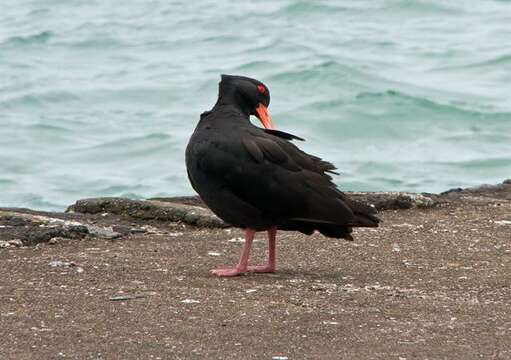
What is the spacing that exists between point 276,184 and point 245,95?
71 cm

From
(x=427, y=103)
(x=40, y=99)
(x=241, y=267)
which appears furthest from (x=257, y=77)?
(x=241, y=267)

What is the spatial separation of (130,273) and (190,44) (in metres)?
19.8

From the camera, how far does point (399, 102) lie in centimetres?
2142

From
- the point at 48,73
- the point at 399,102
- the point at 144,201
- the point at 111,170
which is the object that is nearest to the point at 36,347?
the point at 144,201

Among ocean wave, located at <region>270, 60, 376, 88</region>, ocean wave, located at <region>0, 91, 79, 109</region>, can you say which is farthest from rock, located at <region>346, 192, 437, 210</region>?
ocean wave, located at <region>270, 60, 376, 88</region>

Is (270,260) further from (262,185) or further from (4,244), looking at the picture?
(4,244)

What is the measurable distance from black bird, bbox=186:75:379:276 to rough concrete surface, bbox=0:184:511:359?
310 millimetres

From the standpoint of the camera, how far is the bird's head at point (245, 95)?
730 centimetres

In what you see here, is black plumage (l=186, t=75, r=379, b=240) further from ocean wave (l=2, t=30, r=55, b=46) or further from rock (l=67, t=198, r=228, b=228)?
ocean wave (l=2, t=30, r=55, b=46)

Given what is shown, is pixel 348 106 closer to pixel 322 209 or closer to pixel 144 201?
pixel 144 201

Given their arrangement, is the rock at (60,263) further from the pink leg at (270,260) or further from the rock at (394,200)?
the rock at (394,200)

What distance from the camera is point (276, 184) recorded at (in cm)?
686

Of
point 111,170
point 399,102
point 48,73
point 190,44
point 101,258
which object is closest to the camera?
point 101,258

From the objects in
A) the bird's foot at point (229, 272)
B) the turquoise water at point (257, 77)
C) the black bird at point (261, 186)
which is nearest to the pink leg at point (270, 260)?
the black bird at point (261, 186)
